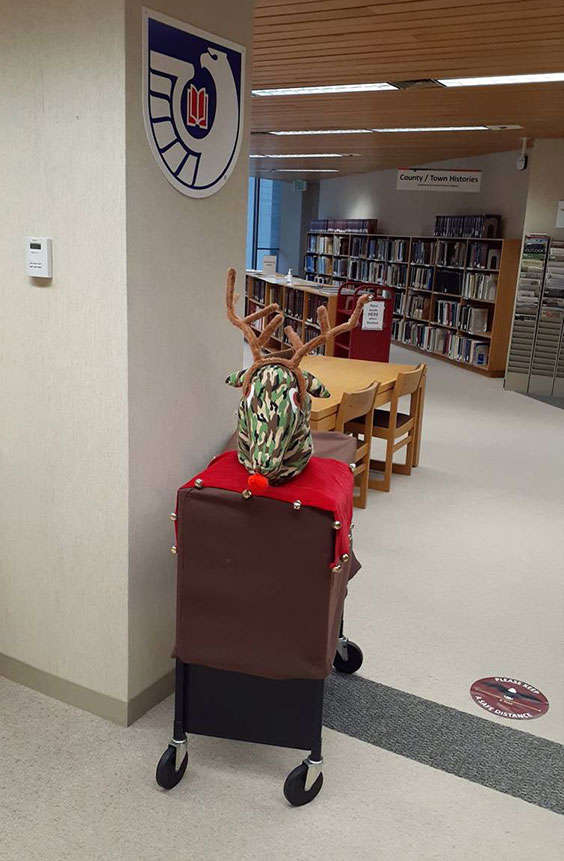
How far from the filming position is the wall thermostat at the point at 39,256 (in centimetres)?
232

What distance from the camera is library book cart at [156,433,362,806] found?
205cm

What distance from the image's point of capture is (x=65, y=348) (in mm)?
2375

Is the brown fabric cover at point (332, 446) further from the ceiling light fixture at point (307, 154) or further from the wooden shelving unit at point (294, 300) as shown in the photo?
the ceiling light fixture at point (307, 154)

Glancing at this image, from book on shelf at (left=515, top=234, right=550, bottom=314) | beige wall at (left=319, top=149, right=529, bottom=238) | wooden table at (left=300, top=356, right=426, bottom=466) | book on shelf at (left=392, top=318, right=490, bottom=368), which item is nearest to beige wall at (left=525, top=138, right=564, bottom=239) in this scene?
book on shelf at (left=515, top=234, right=550, bottom=314)

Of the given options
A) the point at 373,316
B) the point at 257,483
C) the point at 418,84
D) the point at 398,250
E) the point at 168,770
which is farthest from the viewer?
the point at 398,250

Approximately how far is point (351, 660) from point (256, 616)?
898mm

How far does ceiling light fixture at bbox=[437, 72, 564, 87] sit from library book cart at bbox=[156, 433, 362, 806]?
3845mm

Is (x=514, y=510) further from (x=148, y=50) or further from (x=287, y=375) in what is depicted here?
(x=148, y=50)

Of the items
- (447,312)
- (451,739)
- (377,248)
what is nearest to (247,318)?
(451,739)

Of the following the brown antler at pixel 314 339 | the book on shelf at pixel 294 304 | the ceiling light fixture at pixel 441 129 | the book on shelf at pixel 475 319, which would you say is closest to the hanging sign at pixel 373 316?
the ceiling light fixture at pixel 441 129

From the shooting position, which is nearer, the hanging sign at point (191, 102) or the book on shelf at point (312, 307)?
the hanging sign at point (191, 102)

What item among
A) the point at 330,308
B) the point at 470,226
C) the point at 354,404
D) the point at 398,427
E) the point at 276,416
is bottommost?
the point at 398,427

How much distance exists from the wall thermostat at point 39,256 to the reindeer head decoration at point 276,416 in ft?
2.20

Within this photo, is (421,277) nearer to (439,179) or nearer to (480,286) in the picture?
(480,286)
